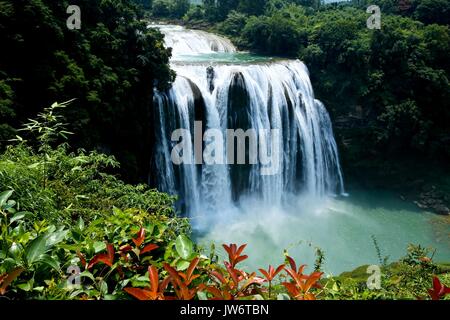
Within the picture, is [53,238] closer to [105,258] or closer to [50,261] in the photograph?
[50,261]

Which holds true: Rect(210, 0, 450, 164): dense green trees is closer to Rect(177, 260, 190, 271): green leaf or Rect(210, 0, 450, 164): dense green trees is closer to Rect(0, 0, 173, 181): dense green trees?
Rect(0, 0, 173, 181): dense green trees

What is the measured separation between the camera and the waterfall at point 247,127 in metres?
13.9

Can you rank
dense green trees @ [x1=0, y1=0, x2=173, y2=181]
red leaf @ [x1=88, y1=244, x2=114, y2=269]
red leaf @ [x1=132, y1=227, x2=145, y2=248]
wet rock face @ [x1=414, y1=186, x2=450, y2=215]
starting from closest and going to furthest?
red leaf @ [x1=88, y1=244, x2=114, y2=269], red leaf @ [x1=132, y1=227, x2=145, y2=248], dense green trees @ [x1=0, y1=0, x2=173, y2=181], wet rock face @ [x1=414, y1=186, x2=450, y2=215]

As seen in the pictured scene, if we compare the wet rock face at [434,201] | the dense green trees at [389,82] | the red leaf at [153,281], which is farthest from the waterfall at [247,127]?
the red leaf at [153,281]

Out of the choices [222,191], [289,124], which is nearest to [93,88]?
[222,191]

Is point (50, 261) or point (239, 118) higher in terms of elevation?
point (50, 261)

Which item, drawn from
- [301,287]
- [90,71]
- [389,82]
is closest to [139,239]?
[301,287]

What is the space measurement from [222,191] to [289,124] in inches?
186

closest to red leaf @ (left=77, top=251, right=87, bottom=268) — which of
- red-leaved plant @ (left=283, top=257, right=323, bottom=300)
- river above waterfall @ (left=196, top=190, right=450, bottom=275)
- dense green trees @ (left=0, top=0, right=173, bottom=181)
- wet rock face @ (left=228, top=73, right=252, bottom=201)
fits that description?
red-leaved plant @ (left=283, top=257, right=323, bottom=300)

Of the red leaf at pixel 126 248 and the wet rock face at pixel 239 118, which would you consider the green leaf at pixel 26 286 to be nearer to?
the red leaf at pixel 126 248

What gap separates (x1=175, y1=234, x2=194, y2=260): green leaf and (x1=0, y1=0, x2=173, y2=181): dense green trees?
6.93m
